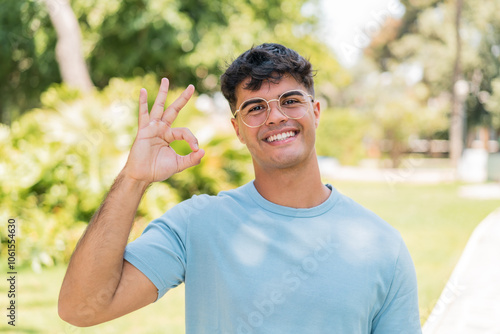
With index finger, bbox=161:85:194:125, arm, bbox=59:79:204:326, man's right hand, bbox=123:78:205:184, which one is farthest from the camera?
index finger, bbox=161:85:194:125

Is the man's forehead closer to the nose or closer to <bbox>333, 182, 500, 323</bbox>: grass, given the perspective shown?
the nose

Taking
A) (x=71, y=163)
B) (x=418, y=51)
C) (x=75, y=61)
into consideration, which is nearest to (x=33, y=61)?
(x=75, y=61)

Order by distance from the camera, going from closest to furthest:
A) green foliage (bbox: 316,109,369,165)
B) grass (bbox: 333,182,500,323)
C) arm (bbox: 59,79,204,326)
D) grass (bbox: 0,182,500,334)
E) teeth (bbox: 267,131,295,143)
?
arm (bbox: 59,79,204,326) → teeth (bbox: 267,131,295,143) → grass (bbox: 0,182,500,334) → grass (bbox: 333,182,500,323) → green foliage (bbox: 316,109,369,165)

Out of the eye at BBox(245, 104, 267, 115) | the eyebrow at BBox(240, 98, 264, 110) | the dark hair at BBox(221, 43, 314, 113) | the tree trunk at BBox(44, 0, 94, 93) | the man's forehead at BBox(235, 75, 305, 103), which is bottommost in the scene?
the tree trunk at BBox(44, 0, 94, 93)

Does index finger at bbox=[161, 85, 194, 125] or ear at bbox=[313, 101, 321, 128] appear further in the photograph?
ear at bbox=[313, 101, 321, 128]

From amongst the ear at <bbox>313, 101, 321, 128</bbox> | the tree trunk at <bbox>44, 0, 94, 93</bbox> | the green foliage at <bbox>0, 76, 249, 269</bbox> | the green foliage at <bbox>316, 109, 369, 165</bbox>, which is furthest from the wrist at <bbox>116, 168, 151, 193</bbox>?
the green foliage at <bbox>316, 109, 369, 165</bbox>

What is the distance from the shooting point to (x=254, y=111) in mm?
1955

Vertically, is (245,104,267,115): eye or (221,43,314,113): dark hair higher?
(221,43,314,113): dark hair

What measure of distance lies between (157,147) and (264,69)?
1.71 ft

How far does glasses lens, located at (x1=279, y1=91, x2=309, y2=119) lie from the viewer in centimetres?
194

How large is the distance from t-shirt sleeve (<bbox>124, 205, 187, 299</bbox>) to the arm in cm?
3

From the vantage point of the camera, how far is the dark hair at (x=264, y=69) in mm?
1936

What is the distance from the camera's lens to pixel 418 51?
3597cm

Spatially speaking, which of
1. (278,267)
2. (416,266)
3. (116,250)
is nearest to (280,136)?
(278,267)
